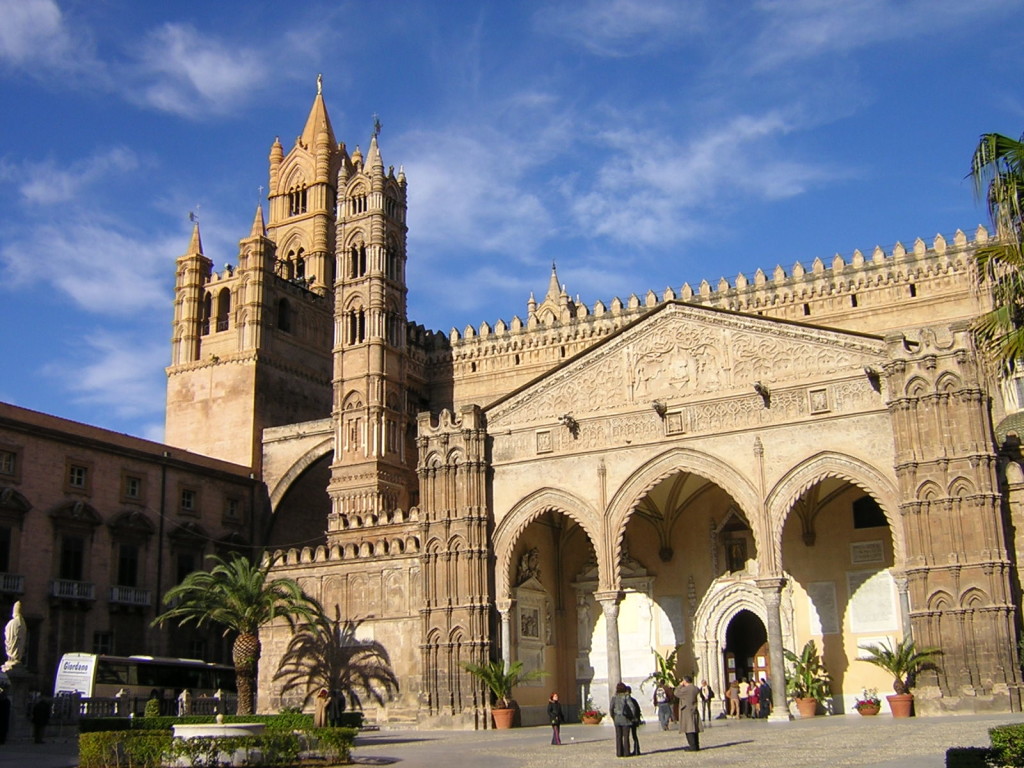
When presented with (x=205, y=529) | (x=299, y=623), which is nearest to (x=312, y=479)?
(x=205, y=529)

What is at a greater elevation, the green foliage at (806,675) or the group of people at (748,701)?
the green foliage at (806,675)

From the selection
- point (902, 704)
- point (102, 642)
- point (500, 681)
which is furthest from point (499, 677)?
point (102, 642)

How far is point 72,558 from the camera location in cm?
3672

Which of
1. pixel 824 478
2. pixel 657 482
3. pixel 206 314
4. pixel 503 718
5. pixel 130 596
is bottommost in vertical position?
pixel 503 718

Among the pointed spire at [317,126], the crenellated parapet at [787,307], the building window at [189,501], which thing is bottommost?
the building window at [189,501]

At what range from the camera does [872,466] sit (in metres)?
27.4

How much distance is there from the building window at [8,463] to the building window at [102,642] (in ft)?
19.3

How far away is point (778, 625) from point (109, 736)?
16.3 meters

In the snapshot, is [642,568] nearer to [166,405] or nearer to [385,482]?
[385,482]

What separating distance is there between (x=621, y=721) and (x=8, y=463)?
2476 cm

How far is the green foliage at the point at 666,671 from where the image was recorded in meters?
31.4

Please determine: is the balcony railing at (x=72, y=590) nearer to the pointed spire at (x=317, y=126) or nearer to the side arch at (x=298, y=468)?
the side arch at (x=298, y=468)

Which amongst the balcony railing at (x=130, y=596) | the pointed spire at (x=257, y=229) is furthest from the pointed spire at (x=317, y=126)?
the balcony railing at (x=130, y=596)

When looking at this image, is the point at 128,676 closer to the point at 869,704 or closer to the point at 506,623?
the point at 506,623
